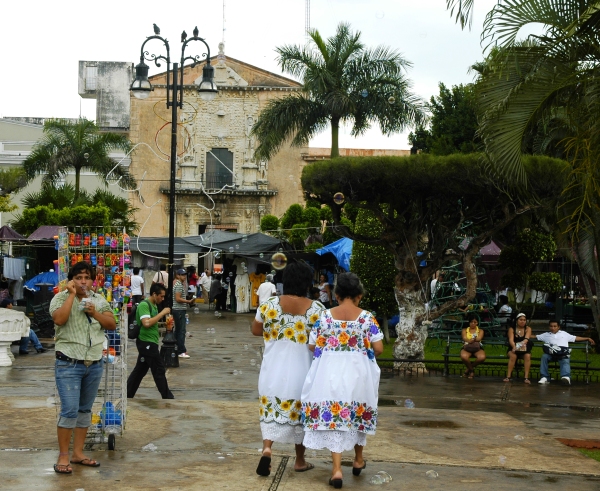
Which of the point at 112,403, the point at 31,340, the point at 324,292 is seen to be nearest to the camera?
the point at 112,403

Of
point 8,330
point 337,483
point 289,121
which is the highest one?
point 289,121

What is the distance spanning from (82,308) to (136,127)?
41.9 m

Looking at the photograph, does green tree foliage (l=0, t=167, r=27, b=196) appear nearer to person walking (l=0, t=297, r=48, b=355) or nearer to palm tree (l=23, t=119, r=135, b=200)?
palm tree (l=23, t=119, r=135, b=200)

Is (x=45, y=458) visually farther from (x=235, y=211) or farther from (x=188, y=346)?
(x=235, y=211)

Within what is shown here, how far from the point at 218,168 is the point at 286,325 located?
4223cm

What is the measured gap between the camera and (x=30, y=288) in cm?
2402

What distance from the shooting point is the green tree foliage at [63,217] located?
29.6 meters

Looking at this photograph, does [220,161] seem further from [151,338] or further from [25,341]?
[151,338]

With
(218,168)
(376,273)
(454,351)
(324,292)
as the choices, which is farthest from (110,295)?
(218,168)

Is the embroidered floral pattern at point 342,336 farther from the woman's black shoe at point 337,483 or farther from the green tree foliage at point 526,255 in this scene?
the green tree foliage at point 526,255

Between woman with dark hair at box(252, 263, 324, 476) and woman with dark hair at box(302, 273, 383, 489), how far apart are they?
136mm

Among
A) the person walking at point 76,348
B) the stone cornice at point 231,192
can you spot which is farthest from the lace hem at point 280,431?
the stone cornice at point 231,192

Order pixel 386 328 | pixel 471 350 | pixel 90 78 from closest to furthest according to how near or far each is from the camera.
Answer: pixel 471 350
pixel 386 328
pixel 90 78

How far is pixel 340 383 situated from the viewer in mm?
6723
